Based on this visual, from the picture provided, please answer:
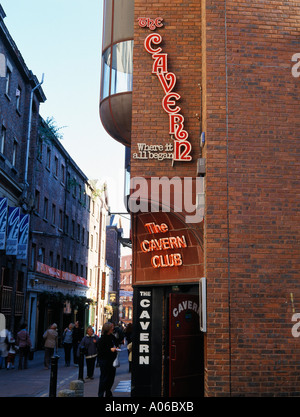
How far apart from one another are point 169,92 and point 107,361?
569 centimetres

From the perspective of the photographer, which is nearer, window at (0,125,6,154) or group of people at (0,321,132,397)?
group of people at (0,321,132,397)

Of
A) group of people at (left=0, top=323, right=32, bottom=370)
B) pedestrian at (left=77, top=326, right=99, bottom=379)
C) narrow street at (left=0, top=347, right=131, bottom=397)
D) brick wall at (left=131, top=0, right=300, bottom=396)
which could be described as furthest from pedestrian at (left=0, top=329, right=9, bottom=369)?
brick wall at (left=131, top=0, right=300, bottom=396)

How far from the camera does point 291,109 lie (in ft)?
31.3

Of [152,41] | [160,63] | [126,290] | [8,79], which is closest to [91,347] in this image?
[160,63]

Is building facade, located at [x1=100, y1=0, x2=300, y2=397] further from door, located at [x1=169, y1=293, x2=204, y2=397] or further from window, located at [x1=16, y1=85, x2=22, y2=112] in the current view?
window, located at [x1=16, y1=85, x2=22, y2=112]

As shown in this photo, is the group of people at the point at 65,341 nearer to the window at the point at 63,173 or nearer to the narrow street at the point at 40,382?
the narrow street at the point at 40,382

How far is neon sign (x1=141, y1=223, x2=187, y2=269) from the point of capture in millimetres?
11055

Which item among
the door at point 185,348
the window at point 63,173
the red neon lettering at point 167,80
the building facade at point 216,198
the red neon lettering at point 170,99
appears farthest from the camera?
the window at point 63,173

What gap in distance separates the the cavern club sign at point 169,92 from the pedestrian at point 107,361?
394 centimetres

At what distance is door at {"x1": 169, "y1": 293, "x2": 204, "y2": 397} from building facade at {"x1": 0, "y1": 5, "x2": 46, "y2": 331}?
10915mm

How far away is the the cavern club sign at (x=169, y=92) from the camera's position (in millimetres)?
10602

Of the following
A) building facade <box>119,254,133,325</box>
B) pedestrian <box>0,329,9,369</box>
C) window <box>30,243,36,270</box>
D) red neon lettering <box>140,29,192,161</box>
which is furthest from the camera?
building facade <box>119,254,133,325</box>

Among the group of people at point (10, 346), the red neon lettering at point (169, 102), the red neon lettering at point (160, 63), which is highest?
the red neon lettering at point (160, 63)

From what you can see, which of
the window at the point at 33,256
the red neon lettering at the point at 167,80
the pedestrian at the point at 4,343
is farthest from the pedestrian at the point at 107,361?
the window at the point at 33,256
